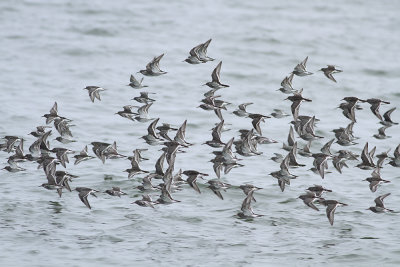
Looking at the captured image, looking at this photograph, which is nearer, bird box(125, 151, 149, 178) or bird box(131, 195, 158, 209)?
bird box(131, 195, 158, 209)

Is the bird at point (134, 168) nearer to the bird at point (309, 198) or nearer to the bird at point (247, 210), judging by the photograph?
the bird at point (247, 210)

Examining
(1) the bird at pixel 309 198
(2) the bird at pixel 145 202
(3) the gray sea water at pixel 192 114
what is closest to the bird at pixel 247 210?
(3) the gray sea water at pixel 192 114

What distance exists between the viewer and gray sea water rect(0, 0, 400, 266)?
64.8 feet

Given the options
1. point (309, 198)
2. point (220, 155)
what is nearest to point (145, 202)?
point (220, 155)

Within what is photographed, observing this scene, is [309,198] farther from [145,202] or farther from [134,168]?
[134,168]

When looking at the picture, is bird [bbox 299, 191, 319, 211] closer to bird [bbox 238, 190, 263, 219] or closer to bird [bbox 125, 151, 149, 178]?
bird [bbox 238, 190, 263, 219]

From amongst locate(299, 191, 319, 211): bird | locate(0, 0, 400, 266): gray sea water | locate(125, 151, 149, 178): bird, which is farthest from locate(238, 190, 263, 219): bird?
locate(125, 151, 149, 178): bird

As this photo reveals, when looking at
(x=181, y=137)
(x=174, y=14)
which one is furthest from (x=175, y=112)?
(x=174, y=14)

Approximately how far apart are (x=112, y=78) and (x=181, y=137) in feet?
60.5

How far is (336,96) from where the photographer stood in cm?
3753

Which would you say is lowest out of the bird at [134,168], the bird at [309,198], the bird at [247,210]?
the bird at [247,210]

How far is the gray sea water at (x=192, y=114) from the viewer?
64.8 feet

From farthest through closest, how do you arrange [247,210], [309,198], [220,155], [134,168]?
[134,168] → [247,210] → [220,155] → [309,198]

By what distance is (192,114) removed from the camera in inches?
1299
